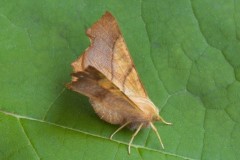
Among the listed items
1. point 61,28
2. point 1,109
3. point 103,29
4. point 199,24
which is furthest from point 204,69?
point 1,109

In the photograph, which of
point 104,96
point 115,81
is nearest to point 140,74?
point 115,81

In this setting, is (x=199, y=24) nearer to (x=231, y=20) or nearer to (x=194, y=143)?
(x=231, y=20)

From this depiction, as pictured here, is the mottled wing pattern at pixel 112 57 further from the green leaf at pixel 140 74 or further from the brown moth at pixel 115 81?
the green leaf at pixel 140 74

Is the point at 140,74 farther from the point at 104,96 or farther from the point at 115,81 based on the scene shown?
the point at 104,96

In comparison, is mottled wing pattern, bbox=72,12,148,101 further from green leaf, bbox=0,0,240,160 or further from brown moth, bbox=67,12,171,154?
green leaf, bbox=0,0,240,160

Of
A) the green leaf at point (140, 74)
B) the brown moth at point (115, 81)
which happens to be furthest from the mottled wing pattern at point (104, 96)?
the green leaf at point (140, 74)
